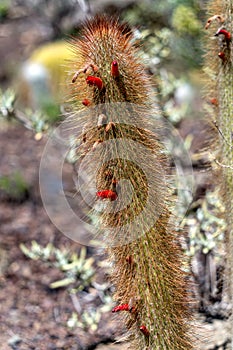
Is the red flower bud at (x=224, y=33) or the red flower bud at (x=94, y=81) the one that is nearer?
the red flower bud at (x=94, y=81)

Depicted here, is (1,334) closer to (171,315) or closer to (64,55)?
(171,315)

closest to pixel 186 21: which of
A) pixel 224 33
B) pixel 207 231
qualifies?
pixel 207 231

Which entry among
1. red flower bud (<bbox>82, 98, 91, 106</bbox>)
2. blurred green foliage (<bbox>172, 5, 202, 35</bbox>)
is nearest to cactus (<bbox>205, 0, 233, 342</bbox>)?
red flower bud (<bbox>82, 98, 91, 106</bbox>)

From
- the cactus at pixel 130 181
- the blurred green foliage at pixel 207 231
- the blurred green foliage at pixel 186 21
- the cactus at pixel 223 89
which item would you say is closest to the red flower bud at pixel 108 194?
the cactus at pixel 130 181

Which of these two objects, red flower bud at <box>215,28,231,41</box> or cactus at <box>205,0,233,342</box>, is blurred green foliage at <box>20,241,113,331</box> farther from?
red flower bud at <box>215,28,231,41</box>

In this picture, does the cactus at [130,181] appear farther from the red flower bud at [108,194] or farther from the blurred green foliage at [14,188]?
the blurred green foliage at [14,188]

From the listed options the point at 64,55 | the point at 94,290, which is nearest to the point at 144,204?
the point at 94,290
